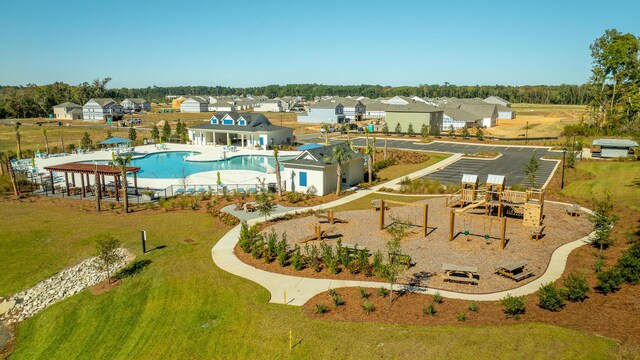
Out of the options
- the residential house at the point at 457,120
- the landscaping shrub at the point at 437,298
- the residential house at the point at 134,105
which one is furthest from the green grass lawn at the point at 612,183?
the residential house at the point at 134,105

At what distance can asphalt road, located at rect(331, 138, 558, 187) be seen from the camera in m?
43.3

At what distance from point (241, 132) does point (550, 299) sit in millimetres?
53999

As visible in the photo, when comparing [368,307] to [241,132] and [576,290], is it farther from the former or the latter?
[241,132]

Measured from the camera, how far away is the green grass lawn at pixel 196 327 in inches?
542

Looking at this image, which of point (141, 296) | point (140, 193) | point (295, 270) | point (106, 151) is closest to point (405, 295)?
point (295, 270)

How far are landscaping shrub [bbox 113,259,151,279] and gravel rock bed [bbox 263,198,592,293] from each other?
23.7 feet

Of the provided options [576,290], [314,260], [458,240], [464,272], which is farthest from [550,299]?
[314,260]

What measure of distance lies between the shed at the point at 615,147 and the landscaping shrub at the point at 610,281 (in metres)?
35.8

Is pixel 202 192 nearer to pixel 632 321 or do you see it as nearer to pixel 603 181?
pixel 632 321

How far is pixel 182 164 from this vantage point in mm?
53594

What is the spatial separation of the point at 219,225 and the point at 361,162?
56.5ft

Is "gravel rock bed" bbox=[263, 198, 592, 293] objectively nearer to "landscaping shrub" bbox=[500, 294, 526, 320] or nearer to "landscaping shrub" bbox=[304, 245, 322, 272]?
"landscaping shrub" bbox=[500, 294, 526, 320]

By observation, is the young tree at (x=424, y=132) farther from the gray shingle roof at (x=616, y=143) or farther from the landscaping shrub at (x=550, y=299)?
the landscaping shrub at (x=550, y=299)

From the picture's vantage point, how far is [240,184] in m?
40.3
